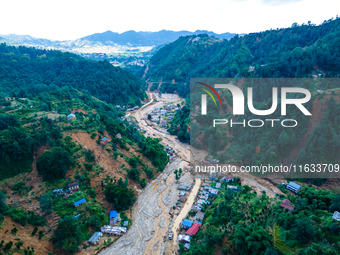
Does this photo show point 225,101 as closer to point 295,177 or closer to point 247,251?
point 295,177

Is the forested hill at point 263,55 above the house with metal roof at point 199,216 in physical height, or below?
above

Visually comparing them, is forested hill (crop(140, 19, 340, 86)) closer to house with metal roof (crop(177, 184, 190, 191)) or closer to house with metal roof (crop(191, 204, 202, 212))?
house with metal roof (crop(177, 184, 190, 191))

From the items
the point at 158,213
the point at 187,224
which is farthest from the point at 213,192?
the point at 158,213

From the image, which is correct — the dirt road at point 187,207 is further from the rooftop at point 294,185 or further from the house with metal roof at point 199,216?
the rooftop at point 294,185

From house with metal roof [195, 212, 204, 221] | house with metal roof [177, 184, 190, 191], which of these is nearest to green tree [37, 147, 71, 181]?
house with metal roof [177, 184, 190, 191]

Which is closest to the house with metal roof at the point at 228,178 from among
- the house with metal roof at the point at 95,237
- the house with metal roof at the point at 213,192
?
the house with metal roof at the point at 213,192

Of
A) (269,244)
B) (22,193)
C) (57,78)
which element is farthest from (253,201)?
(57,78)

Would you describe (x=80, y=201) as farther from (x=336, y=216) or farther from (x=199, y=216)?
(x=336, y=216)
